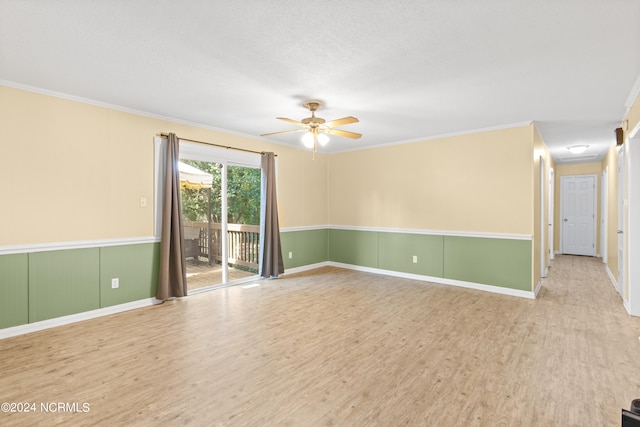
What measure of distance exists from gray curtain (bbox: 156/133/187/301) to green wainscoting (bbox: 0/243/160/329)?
168 mm

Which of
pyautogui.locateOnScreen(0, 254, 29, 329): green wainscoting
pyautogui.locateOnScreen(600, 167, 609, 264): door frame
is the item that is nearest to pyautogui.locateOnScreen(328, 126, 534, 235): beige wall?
pyautogui.locateOnScreen(600, 167, 609, 264): door frame

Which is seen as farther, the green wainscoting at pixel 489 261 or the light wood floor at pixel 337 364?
the green wainscoting at pixel 489 261

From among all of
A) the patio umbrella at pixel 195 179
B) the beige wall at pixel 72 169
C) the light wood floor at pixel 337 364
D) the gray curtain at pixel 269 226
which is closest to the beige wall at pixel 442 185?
the light wood floor at pixel 337 364

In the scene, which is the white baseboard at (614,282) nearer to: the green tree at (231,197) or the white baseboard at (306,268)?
the white baseboard at (306,268)

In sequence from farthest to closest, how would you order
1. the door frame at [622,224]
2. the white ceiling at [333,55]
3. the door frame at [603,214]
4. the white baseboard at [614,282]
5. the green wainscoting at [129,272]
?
the door frame at [603,214], the white baseboard at [614,282], the door frame at [622,224], the green wainscoting at [129,272], the white ceiling at [333,55]

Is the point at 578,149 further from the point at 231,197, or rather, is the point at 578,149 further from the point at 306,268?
the point at 231,197

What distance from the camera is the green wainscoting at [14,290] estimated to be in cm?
323

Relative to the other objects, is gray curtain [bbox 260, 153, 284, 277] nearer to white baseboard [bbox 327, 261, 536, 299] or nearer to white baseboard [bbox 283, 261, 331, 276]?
white baseboard [bbox 283, 261, 331, 276]

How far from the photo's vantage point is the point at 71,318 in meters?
3.66

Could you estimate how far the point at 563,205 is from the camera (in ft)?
27.9

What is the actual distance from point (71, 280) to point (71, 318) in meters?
0.42

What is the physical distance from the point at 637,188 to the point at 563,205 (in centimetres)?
537

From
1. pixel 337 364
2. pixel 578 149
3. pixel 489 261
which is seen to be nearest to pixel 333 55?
pixel 337 364

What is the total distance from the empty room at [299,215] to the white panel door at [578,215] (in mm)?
2196
